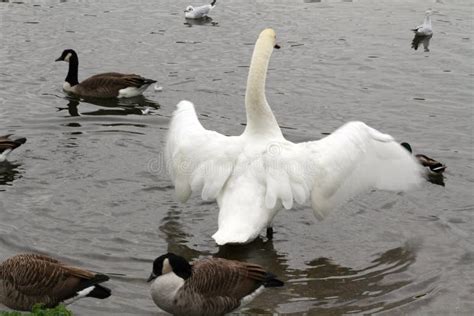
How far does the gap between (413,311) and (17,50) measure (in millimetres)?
11712

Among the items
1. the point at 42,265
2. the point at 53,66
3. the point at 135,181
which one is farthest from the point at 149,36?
the point at 42,265

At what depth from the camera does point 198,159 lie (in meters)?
9.02

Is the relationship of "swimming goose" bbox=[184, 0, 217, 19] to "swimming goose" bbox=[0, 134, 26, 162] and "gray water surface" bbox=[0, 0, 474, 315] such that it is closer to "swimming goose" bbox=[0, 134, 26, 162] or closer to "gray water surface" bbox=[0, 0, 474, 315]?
"gray water surface" bbox=[0, 0, 474, 315]

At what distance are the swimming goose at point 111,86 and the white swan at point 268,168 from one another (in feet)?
18.6

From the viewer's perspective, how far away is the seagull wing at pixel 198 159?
8.91 metres

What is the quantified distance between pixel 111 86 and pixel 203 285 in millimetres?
8339

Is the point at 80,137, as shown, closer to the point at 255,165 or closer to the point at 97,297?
the point at 255,165

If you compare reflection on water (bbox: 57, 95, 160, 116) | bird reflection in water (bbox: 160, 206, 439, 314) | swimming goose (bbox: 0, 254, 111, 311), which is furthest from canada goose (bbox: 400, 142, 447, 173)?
swimming goose (bbox: 0, 254, 111, 311)

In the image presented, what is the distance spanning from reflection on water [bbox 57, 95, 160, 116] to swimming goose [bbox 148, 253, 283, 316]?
6990 mm

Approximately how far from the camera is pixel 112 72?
51.3ft

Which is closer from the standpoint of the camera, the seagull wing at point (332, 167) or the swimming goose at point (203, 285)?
the swimming goose at point (203, 285)

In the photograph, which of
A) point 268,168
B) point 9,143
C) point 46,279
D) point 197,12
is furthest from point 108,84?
point 46,279

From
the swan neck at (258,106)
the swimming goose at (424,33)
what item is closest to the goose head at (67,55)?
the swan neck at (258,106)

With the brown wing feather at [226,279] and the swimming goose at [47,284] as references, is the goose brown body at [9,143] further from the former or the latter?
the brown wing feather at [226,279]
